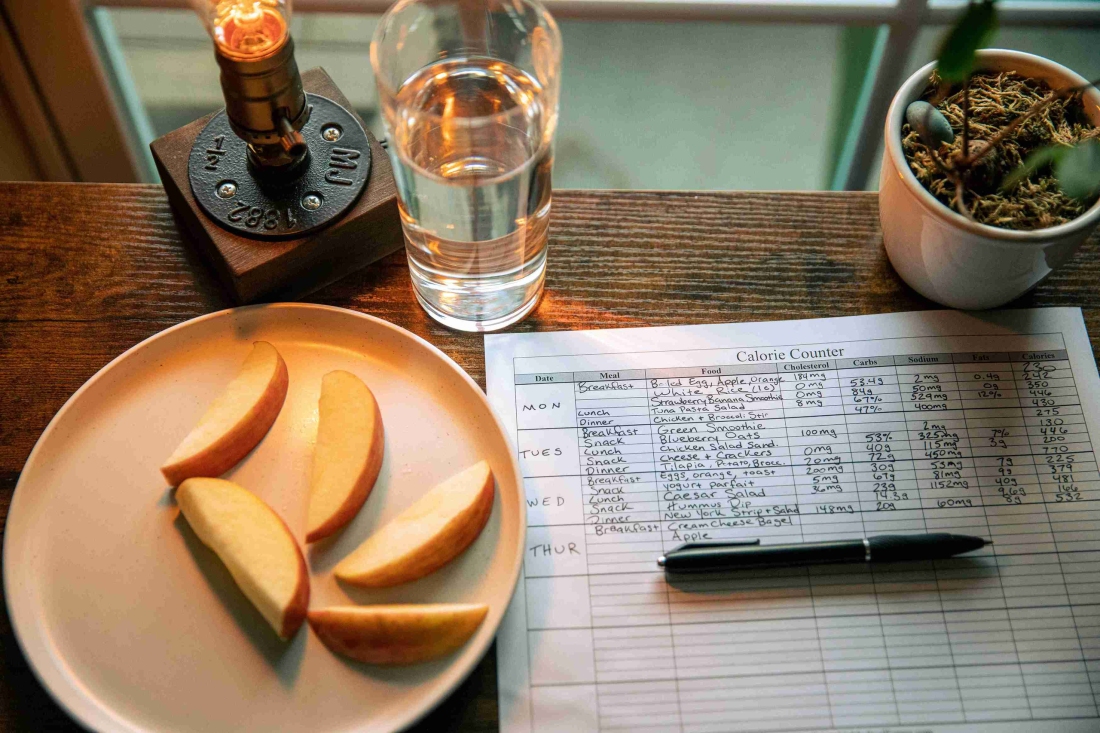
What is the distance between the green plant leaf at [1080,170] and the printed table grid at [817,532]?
11 cm

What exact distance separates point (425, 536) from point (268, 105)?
260 millimetres

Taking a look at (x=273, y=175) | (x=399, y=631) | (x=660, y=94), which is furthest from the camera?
(x=660, y=94)

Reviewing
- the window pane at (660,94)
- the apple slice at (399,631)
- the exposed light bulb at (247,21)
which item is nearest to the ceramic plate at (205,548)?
the apple slice at (399,631)

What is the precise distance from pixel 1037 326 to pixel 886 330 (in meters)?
0.10

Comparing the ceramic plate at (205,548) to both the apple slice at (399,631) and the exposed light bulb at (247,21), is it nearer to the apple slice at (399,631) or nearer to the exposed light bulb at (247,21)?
the apple slice at (399,631)

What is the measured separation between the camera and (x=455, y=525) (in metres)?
0.47

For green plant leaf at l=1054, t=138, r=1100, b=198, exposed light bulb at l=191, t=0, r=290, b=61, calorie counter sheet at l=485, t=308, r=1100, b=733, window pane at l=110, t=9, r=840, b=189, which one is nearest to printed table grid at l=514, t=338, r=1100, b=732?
calorie counter sheet at l=485, t=308, r=1100, b=733

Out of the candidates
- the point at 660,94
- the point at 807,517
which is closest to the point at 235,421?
the point at 807,517

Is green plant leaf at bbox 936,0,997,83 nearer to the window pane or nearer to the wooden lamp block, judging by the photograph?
the wooden lamp block

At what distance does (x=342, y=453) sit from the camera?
0.50m

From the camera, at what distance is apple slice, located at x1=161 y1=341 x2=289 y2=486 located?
0.49 metres

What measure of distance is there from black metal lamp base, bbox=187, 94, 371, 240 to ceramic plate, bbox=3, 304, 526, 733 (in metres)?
0.05

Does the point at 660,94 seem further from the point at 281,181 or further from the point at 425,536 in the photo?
the point at 425,536

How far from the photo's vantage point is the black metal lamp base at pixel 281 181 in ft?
1.80
